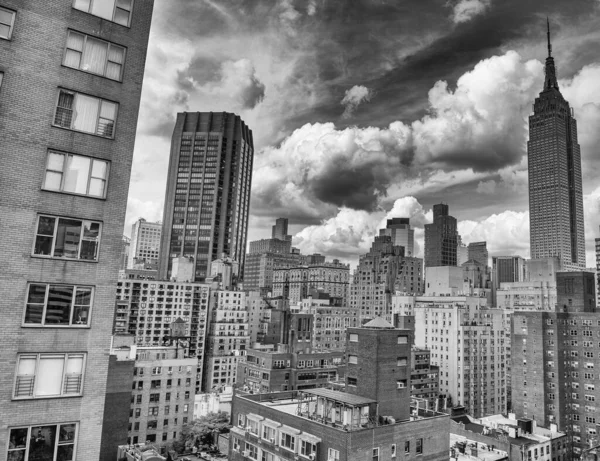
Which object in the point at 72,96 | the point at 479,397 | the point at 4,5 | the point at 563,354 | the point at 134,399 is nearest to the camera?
the point at 4,5

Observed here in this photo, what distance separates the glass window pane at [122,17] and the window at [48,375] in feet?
42.1

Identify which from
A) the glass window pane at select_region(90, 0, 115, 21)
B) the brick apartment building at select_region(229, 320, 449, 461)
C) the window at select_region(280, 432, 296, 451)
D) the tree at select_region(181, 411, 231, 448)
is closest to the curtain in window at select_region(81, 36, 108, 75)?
the glass window pane at select_region(90, 0, 115, 21)

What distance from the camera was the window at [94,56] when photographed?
17969 mm

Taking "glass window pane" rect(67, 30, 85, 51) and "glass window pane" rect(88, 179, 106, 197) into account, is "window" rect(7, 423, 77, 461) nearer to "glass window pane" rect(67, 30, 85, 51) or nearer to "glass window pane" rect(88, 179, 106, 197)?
"glass window pane" rect(88, 179, 106, 197)

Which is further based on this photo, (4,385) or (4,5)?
(4,5)

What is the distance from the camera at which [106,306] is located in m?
17.5

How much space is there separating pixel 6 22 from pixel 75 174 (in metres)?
5.66

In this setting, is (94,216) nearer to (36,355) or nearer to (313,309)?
(36,355)

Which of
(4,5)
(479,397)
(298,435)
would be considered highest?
(4,5)

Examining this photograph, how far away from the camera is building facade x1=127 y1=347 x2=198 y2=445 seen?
82.9 meters

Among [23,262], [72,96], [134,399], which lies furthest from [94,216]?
[134,399]

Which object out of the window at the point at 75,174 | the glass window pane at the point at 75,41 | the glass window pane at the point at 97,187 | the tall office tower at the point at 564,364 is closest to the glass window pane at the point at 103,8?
the glass window pane at the point at 75,41

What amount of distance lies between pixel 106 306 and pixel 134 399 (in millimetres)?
73618

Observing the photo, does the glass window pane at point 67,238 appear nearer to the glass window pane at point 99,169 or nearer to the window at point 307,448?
the glass window pane at point 99,169
